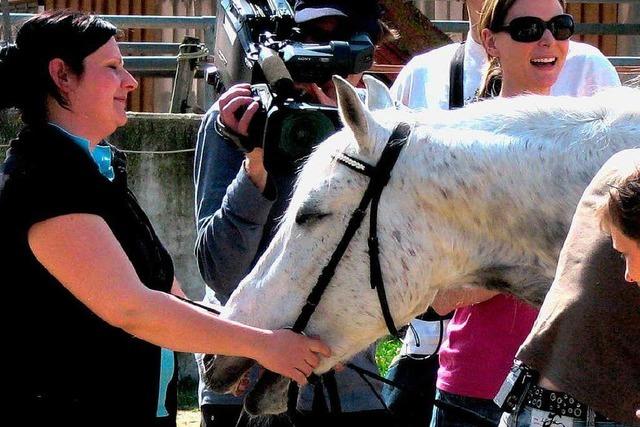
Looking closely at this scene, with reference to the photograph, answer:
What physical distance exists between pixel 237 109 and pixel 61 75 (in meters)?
0.43

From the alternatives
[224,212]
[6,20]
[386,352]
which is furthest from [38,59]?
[6,20]

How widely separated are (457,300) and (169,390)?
29.3 inches

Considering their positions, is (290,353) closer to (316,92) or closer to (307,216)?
(307,216)

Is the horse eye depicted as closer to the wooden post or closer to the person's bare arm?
the person's bare arm

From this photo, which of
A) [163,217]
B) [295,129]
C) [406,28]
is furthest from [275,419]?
[406,28]

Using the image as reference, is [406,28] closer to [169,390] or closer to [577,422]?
[169,390]

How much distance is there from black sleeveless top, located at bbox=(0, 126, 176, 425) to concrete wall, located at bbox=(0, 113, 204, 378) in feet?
14.4

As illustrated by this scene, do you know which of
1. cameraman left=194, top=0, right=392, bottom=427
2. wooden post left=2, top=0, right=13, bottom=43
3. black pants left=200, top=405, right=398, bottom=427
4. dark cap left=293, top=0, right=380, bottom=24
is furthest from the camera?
wooden post left=2, top=0, right=13, bottom=43

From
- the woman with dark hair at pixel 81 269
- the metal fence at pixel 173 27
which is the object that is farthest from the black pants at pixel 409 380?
the metal fence at pixel 173 27

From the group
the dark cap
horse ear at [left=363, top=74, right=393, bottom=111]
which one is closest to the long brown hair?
the dark cap

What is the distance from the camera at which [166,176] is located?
23.9 feet

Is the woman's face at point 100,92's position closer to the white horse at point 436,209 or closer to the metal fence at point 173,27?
the white horse at point 436,209

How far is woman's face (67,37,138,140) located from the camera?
2.95 metres

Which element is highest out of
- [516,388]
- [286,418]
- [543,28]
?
[543,28]
